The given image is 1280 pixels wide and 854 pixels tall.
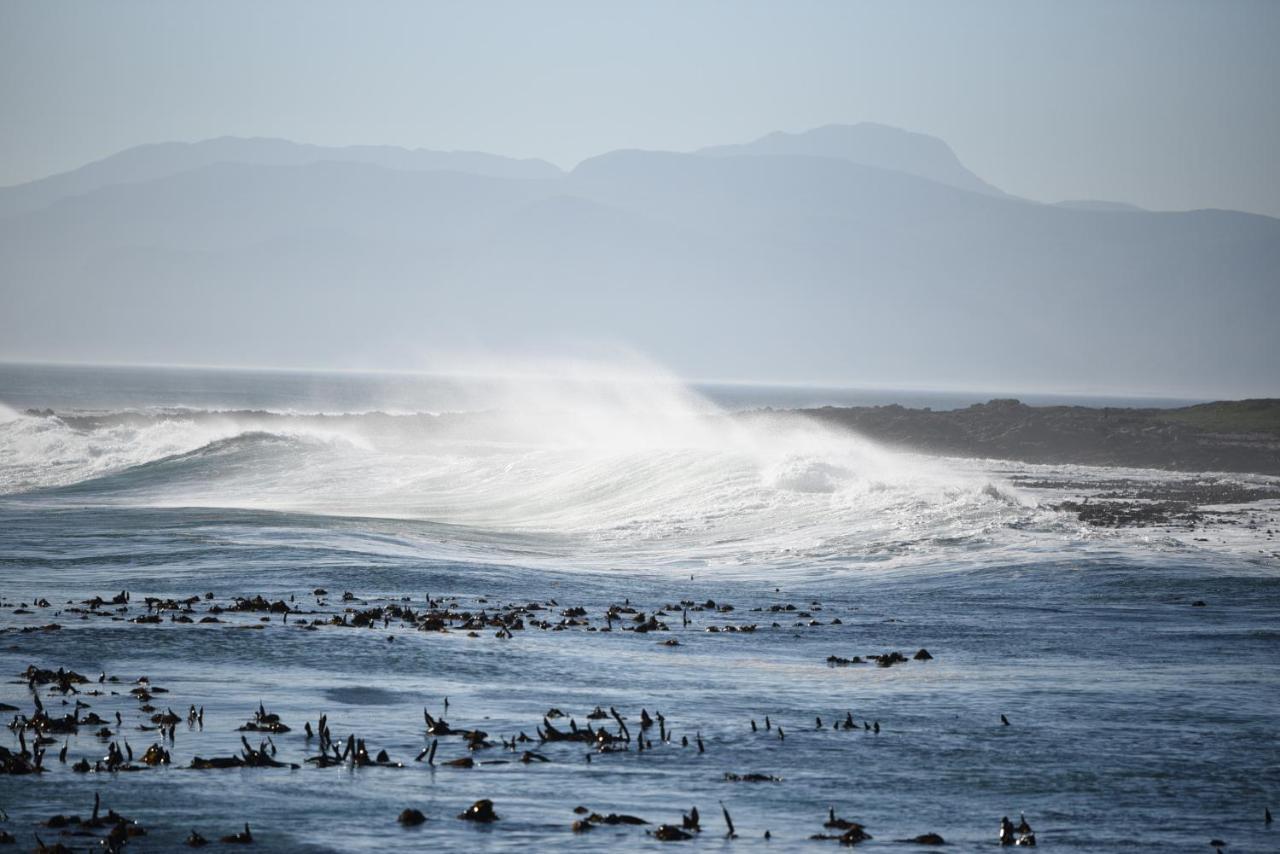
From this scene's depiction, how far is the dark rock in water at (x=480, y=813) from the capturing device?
11.9 m

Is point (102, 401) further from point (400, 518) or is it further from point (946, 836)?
point (946, 836)

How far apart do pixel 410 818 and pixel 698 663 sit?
8585mm

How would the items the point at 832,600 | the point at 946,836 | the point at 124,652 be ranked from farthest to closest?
the point at 832,600 < the point at 124,652 < the point at 946,836

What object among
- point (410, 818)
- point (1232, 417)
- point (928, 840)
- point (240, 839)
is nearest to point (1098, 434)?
point (1232, 417)

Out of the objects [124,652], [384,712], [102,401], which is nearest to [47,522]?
[124,652]

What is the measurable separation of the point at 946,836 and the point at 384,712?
7.30m

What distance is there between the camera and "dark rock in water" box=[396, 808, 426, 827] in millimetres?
11797

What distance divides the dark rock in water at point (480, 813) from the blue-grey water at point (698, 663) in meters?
0.24

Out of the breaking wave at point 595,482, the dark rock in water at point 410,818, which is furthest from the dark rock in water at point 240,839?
the breaking wave at point 595,482

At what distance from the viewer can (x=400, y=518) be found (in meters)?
44.3

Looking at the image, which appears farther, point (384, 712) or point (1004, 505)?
point (1004, 505)

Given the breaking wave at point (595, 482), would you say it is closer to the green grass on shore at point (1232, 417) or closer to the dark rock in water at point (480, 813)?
the green grass on shore at point (1232, 417)

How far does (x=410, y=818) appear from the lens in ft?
38.8

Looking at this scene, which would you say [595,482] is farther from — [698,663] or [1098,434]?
[1098,434]
